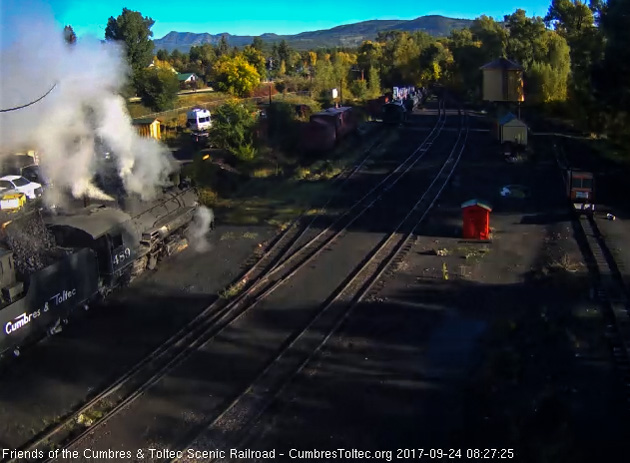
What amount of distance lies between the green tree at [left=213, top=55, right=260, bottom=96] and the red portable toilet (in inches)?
1553

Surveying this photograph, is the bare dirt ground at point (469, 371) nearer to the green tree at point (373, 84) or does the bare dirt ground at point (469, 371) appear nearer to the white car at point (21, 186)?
the white car at point (21, 186)

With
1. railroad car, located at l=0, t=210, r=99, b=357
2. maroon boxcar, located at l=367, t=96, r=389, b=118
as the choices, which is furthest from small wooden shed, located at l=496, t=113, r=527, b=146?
railroad car, located at l=0, t=210, r=99, b=357

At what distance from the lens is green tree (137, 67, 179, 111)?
46.8m

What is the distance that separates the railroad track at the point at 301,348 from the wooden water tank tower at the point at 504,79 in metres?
32.0

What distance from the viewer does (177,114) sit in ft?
154

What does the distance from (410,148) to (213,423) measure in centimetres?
2686

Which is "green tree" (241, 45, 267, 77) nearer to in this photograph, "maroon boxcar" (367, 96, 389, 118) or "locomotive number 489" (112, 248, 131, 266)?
"maroon boxcar" (367, 96, 389, 118)

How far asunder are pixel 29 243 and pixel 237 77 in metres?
43.8

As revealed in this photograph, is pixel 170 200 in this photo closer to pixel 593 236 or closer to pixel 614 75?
pixel 593 236

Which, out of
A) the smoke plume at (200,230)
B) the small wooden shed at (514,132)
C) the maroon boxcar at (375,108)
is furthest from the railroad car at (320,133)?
the maroon boxcar at (375,108)

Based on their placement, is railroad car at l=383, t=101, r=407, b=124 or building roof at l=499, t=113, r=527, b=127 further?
railroad car at l=383, t=101, r=407, b=124

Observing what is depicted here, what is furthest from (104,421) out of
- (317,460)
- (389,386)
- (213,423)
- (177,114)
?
(177,114)

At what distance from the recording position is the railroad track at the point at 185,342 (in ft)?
27.4

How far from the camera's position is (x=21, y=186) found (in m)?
25.5
